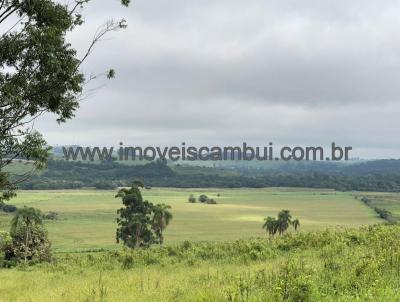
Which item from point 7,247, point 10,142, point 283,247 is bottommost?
point 7,247

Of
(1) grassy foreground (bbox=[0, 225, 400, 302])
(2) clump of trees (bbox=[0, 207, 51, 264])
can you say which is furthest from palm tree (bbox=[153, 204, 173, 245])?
(1) grassy foreground (bbox=[0, 225, 400, 302])

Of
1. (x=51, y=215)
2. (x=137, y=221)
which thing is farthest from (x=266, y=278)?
(x=51, y=215)

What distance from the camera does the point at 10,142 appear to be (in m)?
14.9

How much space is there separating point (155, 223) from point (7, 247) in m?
47.9

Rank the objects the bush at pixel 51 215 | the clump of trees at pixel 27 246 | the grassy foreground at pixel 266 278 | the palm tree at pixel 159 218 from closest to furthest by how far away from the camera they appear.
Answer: the grassy foreground at pixel 266 278 < the clump of trees at pixel 27 246 < the palm tree at pixel 159 218 < the bush at pixel 51 215

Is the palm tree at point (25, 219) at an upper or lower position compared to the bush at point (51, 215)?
upper

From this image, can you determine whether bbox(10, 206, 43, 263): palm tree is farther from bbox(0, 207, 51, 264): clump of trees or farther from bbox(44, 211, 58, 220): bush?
bbox(44, 211, 58, 220): bush

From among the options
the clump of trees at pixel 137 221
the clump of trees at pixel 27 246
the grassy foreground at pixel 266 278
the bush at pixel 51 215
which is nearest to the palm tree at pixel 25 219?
the clump of trees at pixel 27 246

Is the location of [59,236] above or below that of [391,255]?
below

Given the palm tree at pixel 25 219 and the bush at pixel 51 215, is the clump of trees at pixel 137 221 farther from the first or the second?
the bush at pixel 51 215

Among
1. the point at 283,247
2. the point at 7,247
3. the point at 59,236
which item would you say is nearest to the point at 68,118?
the point at 283,247

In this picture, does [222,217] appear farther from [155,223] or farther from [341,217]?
[155,223]

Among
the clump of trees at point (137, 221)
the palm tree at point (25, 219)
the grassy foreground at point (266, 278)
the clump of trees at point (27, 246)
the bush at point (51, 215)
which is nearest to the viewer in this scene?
the grassy foreground at point (266, 278)

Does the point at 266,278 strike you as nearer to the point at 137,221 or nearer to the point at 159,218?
the point at 137,221
